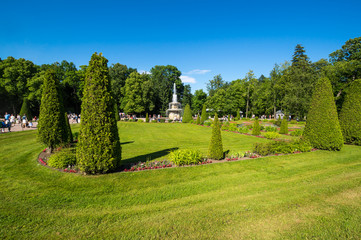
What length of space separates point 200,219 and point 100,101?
214 inches

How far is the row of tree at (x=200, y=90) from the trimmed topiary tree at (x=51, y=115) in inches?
1274

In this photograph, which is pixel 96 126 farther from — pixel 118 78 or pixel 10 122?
pixel 118 78

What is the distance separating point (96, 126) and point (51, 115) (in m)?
4.41

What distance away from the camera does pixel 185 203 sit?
519 centimetres

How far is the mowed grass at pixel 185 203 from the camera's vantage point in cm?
393

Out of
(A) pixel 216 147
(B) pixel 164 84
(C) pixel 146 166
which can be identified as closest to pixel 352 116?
(A) pixel 216 147

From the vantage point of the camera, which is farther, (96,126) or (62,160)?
(62,160)

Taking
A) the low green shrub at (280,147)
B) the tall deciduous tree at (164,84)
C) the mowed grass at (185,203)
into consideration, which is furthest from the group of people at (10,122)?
the tall deciduous tree at (164,84)

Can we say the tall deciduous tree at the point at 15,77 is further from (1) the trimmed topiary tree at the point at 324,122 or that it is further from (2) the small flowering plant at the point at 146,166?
(1) the trimmed topiary tree at the point at 324,122

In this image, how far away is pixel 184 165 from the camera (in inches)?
332

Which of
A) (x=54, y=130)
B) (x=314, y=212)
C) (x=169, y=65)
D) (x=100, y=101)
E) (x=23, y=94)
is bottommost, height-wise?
(x=314, y=212)

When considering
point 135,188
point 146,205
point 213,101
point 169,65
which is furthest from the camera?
point 169,65

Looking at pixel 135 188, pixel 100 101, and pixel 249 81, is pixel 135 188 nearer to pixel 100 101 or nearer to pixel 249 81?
pixel 100 101

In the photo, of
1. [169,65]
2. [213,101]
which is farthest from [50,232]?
[169,65]
